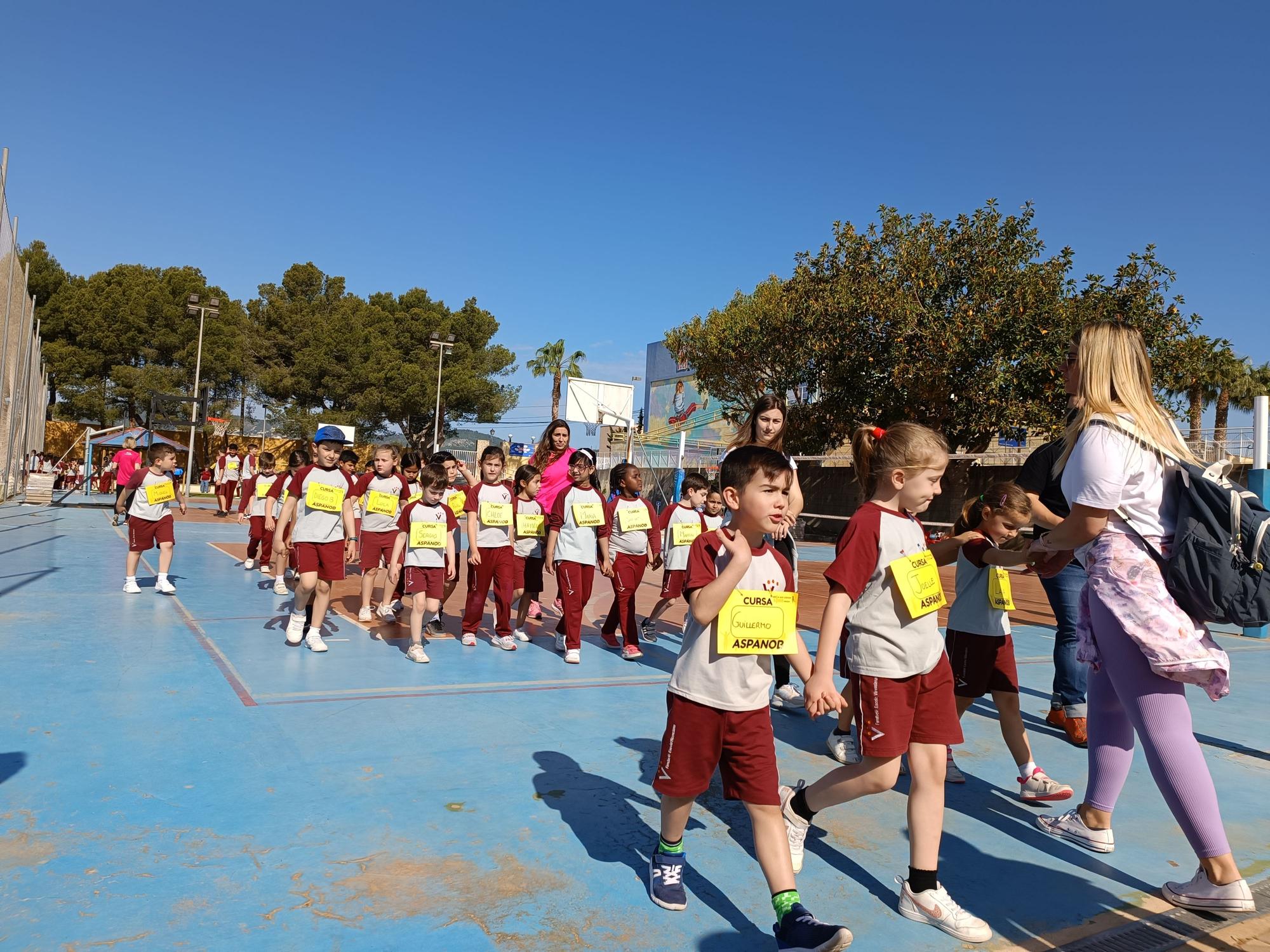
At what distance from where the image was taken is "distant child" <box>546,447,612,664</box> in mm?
6988

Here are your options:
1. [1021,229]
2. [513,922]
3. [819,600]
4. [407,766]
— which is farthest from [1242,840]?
[1021,229]

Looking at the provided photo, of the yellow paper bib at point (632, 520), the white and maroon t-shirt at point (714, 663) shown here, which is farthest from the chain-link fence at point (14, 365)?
the white and maroon t-shirt at point (714, 663)

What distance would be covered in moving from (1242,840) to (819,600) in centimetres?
769

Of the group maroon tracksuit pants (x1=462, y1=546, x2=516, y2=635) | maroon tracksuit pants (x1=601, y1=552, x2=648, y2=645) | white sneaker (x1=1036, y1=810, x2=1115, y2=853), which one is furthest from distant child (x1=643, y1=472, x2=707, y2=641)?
white sneaker (x1=1036, y1=810, x2=1115, y2=853)

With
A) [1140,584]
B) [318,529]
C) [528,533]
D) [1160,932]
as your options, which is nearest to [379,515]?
[318,529]

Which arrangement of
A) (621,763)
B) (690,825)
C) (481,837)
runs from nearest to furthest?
1. (481,837)
2. (690,825)
3. (621,763)

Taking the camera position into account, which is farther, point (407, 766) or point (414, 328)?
point (414, 328)

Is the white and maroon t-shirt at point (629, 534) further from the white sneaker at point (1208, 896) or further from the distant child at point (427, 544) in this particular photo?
the white sneaker at point (1208, 896)

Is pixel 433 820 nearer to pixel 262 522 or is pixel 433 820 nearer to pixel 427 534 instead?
pixel 427 534

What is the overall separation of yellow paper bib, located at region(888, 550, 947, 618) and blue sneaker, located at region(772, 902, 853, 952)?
103 centimetres

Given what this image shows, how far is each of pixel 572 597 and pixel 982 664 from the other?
3.51 metres

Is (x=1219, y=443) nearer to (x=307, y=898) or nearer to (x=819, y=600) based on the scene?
(x=819, y=600)

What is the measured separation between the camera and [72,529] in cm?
1593

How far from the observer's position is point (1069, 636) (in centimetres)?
503
